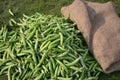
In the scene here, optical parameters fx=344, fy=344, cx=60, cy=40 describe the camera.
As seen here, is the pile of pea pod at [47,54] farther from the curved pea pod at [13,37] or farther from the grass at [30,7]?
the grass at [30,7]

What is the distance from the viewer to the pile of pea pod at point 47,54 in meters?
5.14

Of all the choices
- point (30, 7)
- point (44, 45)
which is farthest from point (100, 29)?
point (30, 7)

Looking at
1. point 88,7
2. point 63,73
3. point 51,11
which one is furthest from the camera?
point 51,11

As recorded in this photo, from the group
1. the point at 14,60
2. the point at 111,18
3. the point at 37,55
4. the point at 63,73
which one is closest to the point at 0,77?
the point at 14,60

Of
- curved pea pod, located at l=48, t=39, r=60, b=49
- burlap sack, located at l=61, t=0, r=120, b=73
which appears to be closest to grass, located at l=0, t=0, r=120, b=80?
burlap sack, located at l=61, t=0, r=120, b=73

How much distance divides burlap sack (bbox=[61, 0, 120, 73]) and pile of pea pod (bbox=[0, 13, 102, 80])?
0.46 ft

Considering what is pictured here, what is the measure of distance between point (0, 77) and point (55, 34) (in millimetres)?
1092

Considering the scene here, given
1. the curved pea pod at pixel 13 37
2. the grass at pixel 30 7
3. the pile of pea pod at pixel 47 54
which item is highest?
the grass at pixel 30 7

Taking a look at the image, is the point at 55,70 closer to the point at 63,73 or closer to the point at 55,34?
the point at 63,73

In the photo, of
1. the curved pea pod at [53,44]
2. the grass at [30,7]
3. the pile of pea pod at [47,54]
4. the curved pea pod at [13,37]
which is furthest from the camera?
the grass at [30,7]

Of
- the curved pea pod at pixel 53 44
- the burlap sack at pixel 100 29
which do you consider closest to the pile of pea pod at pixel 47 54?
the curved pea pod at pixel 53 44

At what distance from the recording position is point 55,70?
5.14 metres

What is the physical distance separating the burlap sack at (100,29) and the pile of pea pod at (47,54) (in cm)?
14

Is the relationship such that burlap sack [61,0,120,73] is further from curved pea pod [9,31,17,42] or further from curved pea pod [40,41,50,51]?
curved pea pod [9,31,17,42]
